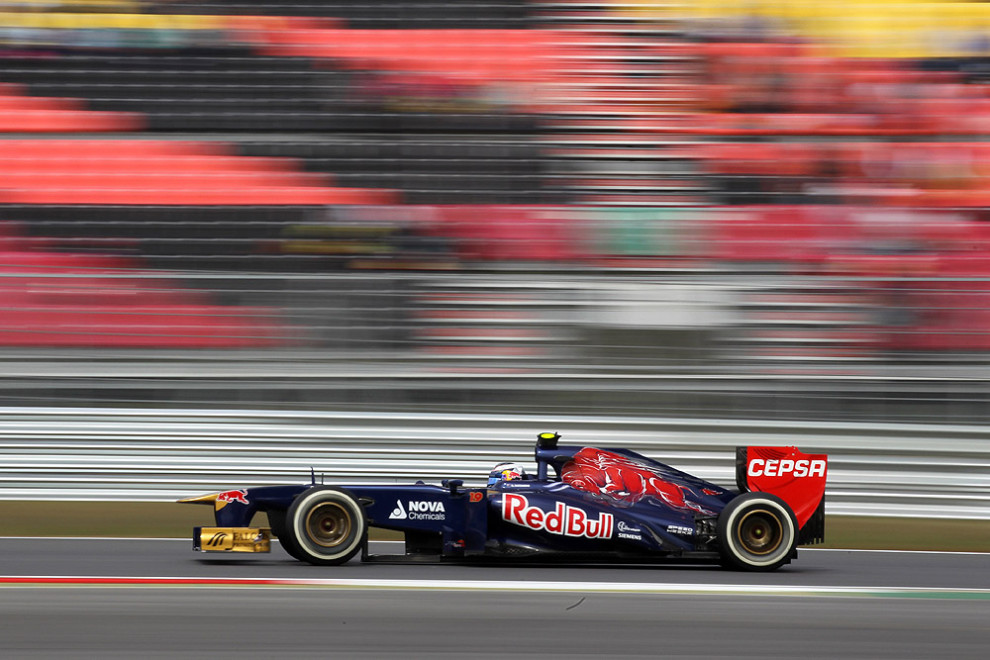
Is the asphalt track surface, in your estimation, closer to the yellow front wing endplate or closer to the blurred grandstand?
the yellow front wing endplate

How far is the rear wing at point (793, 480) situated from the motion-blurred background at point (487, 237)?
346cm

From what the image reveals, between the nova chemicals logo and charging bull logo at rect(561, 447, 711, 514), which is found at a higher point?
charging bull logo at rect(561, 447, 711, 514)

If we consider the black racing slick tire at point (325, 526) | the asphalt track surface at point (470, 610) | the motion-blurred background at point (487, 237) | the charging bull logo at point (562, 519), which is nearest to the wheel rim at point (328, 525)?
the black racing slick tire at point (325, 526)

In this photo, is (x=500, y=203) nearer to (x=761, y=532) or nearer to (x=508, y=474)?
(x=508, y=474)

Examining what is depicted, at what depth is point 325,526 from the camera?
256 inches

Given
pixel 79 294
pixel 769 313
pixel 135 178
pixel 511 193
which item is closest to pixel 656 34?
pixel 511 193

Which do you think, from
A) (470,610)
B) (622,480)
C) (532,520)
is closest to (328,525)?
(532,520)

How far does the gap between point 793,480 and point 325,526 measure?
2.64 meters

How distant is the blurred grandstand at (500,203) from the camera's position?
10914mm

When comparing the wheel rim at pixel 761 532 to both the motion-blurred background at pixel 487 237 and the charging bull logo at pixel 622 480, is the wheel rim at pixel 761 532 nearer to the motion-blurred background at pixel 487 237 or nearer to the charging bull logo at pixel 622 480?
the charging bull logo at pixel 622 480

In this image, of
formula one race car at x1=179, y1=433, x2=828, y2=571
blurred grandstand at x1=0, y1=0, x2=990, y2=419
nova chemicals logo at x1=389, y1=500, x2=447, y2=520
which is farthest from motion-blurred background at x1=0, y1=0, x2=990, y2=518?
nova chemicals logo at x1=389, y1=500, x2=447, y2=520

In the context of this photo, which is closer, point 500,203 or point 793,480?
point 793,480

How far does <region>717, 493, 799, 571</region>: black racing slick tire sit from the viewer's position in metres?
6.57

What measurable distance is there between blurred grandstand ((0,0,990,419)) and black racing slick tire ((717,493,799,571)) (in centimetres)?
397
